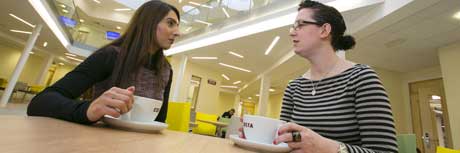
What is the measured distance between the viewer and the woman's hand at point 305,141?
0.58 meters

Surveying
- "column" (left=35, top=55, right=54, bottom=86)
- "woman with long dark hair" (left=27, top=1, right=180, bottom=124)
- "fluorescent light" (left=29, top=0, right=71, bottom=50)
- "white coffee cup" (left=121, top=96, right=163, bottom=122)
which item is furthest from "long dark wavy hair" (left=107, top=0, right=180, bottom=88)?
"column" (left=35, top=55, right=54, bottom=86)

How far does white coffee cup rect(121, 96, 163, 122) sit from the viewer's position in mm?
675

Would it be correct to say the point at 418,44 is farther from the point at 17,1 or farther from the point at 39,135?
the point at 17,1

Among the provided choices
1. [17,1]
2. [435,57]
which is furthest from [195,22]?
[435,57]

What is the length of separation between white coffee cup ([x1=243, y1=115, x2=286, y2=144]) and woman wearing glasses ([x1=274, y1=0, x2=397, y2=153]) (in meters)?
0.04

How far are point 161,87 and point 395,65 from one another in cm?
672

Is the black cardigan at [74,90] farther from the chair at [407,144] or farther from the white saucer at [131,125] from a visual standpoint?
the chair at [407,144]

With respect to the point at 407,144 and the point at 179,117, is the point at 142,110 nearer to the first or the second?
the point at 179,117

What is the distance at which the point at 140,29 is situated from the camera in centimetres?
106

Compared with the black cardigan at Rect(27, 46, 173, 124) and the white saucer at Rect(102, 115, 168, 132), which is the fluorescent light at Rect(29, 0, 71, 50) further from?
the white saucer at Rect(102, 115, 168, 132)

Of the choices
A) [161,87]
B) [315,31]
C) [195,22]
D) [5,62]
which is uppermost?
[195,22]

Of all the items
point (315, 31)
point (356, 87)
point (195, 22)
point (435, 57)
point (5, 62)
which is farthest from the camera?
point (5, 62)

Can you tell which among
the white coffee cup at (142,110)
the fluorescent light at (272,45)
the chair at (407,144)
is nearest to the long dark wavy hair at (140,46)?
the white coffee cup at (142,110)

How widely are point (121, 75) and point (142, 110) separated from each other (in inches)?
13.3
